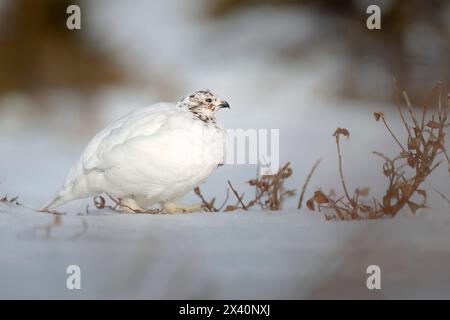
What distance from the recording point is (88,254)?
7.74 ft

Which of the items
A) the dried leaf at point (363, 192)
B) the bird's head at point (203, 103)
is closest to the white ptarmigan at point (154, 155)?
the bird's head at point (203, 103)

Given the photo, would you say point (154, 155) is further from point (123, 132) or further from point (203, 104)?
point (203, 104)

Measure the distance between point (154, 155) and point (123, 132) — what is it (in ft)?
0.53

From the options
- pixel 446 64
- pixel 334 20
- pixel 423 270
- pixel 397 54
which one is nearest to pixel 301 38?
pixel 334 20

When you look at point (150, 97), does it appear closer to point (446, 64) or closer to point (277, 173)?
point (277, 173)

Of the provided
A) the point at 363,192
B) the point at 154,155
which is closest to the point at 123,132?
the point at 154,155

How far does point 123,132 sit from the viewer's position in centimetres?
273

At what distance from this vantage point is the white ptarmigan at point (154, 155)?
2682 mm

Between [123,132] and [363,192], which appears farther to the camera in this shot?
[363,192]

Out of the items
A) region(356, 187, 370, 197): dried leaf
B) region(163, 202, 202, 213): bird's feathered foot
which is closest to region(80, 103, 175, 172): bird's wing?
region(163, 202, 202, 213): bird's feathered foot

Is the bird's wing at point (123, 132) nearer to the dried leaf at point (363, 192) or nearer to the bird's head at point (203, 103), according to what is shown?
the bird's head at point (203, 103)

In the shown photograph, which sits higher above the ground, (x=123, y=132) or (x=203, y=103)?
(x=203, y=103)

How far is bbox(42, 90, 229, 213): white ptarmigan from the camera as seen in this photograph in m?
2.68

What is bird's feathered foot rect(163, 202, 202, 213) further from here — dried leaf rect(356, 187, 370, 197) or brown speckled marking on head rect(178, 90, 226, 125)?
dried leaf rect(356, 187, 370, 197)
